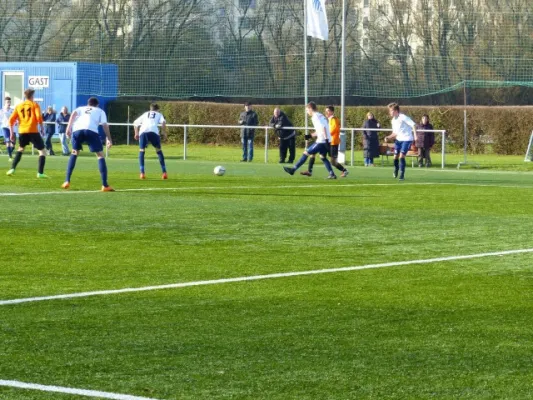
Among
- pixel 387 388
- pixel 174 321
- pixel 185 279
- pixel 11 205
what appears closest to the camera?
pixel 387 388

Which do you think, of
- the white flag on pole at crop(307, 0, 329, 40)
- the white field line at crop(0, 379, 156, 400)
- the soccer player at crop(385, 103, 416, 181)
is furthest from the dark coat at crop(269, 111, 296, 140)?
the white field line at crop(0, 379, 156, 400)

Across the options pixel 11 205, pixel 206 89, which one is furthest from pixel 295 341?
pixel 206 89

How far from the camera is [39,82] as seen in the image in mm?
48969

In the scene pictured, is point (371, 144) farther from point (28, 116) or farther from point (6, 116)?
point (28, 116)

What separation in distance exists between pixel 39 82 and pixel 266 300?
4090cm

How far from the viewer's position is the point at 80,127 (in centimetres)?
2194

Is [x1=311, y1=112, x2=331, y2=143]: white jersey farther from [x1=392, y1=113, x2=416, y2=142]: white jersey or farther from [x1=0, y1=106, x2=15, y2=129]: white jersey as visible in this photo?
[x1=0, y1=106, x2=15, y2=129]: white jersey

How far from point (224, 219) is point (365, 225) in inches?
75.6

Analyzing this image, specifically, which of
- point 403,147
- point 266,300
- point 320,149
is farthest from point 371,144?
point 266,300

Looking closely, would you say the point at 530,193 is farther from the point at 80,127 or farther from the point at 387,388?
the point at 387,388

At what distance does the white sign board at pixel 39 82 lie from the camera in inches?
1918

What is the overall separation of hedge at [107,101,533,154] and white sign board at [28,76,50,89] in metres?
3.47

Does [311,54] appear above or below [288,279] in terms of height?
above

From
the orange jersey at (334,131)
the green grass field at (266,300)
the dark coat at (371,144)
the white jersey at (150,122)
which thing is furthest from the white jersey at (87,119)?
the dark coat at (371,144)
